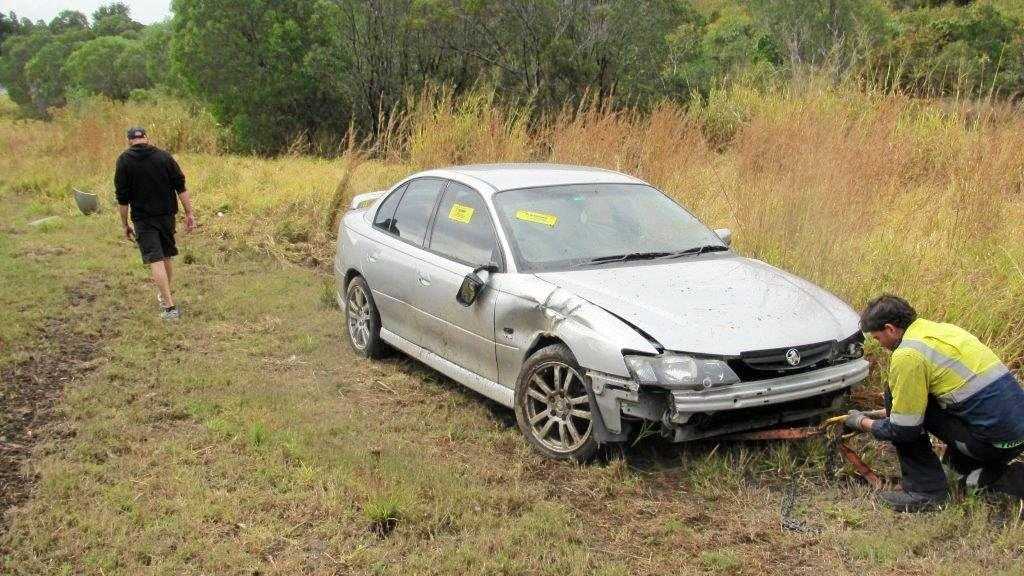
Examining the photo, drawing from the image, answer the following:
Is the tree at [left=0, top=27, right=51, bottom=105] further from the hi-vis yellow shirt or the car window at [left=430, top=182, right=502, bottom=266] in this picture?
the hi-vis yellow shirt

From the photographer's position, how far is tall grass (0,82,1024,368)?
21.1 feet

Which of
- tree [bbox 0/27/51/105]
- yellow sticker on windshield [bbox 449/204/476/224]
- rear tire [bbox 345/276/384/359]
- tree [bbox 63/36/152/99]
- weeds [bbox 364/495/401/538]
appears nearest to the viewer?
weeds [bbox 364/495/401/538]

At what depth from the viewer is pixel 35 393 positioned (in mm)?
6195

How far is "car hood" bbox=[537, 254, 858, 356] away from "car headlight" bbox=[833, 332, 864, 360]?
41 mm

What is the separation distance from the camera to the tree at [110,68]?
43062mm

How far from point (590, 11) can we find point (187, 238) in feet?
30.3

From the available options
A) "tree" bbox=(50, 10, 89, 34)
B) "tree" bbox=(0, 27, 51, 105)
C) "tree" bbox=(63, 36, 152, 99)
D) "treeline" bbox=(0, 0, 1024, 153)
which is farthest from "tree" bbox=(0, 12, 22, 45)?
"treeline" bbox=(0, 0, 1024, 153)

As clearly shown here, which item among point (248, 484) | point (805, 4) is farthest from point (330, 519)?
point (805, 4)

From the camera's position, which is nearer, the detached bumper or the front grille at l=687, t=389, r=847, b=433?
the detached bumper

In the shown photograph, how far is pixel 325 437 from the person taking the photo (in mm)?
5332

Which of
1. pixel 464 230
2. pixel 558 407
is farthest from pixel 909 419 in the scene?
pixel 464 230

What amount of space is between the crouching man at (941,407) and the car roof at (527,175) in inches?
94.3

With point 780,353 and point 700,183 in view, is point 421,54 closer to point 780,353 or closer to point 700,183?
point 700,183

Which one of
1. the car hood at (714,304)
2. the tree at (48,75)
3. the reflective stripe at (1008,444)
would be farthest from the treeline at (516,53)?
the tree at (48,75)
